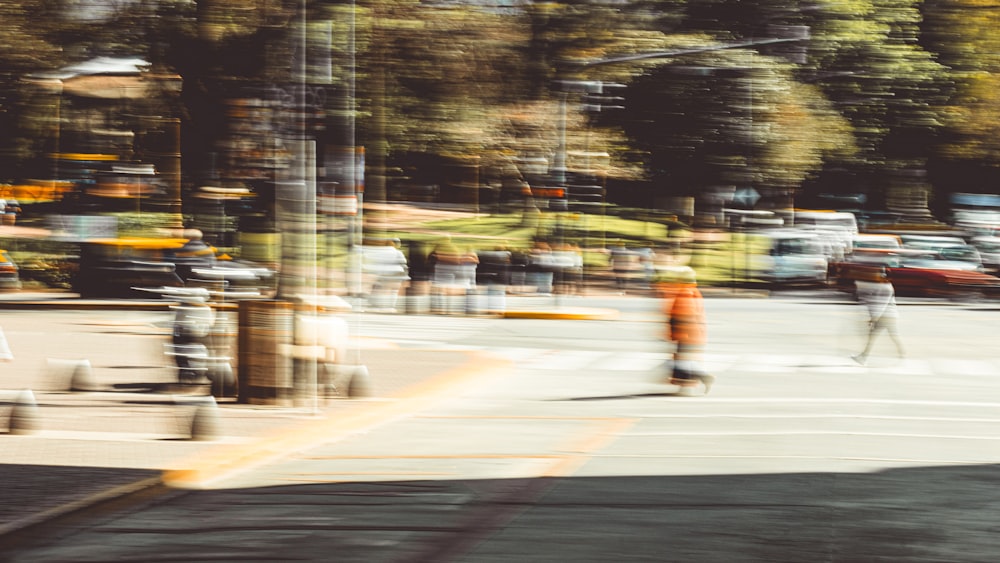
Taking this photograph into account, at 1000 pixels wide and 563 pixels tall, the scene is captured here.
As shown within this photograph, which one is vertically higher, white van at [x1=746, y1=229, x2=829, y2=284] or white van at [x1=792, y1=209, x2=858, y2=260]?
white van at [x1=792, y1=209, x2=858, y2=260]

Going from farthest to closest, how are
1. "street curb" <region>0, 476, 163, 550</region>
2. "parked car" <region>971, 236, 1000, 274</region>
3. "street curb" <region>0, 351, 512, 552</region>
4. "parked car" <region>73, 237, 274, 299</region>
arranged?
"parked car" <region>971, 236, 1000, 274</region> < "parked car" <region>73, 237, 274, 299</region> < "street curb" <region>0, 351, 512, 552</region> < "street curb" <region>0, 476, 163, 550</region>

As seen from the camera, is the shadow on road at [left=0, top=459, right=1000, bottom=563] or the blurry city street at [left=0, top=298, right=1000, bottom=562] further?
the blurry city street at [left=0, top=298, right=1000, bottom=562]

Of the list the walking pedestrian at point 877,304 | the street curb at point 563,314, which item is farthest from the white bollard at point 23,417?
the street curb at point 563,314

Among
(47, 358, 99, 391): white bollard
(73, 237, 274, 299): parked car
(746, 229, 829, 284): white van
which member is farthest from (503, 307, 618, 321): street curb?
Result: (47, 358, 99, 391): white bollard

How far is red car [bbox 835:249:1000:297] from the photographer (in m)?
39.7

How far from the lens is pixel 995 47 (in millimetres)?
55375

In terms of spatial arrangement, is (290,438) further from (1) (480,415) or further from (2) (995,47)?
(2) (995,47)

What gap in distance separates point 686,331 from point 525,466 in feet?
19.8

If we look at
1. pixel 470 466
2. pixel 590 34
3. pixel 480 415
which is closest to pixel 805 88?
pixel 590 34

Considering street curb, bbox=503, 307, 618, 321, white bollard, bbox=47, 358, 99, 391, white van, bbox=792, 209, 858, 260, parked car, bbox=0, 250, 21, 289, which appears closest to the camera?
white bollard, bbox=47, 358, 99, 391

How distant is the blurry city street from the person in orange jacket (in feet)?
1.41

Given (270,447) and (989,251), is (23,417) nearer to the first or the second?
(270,447)

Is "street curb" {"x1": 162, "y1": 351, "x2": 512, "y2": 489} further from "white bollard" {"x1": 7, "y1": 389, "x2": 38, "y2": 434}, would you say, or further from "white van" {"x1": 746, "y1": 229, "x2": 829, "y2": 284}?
"white van" {"x1": 746, "y1": 229, "x2": 829, "y2": 284}

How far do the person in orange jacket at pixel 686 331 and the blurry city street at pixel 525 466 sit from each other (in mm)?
429
